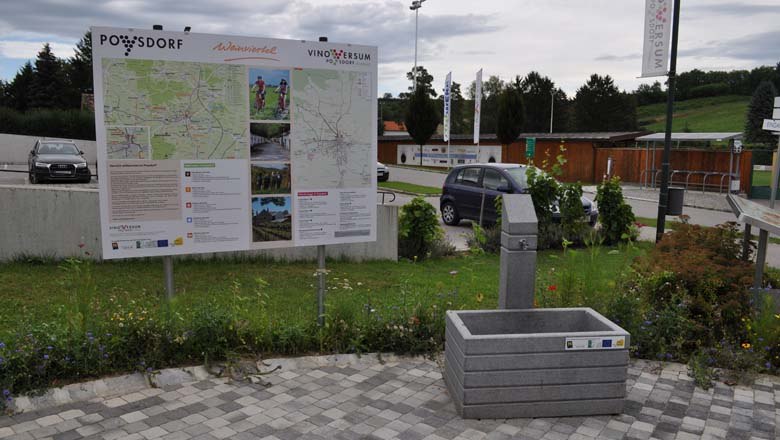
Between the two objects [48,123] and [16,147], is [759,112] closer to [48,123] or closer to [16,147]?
[48,123]

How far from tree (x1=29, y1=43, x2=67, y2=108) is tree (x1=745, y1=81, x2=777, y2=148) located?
74371 millimetres

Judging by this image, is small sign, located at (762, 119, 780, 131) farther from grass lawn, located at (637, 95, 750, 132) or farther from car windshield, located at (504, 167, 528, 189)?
grass lawn, located at (637, 95, 750, 132)

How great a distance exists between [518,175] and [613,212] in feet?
7.87

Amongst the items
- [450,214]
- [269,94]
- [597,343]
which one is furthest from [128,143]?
[450,214]

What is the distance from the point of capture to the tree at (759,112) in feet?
224

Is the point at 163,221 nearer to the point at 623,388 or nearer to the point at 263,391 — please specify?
the point at 263,391

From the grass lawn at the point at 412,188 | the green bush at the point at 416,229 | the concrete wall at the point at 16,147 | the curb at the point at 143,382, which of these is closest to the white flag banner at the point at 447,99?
the grass lawn at the point at 412,188

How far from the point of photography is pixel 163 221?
5.11m

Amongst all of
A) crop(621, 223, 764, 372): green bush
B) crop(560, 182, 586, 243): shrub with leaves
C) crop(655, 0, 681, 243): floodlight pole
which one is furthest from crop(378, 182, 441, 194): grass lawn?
crop(621, 223, 764, 372): green bush

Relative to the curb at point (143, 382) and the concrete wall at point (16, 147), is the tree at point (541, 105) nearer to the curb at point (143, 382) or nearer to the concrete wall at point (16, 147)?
the concrete wall at point (16, 147)

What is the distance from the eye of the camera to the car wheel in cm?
1513

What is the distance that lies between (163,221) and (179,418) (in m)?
1.70

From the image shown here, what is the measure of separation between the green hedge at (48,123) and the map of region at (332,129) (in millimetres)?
42539

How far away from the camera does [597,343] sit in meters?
4.23
